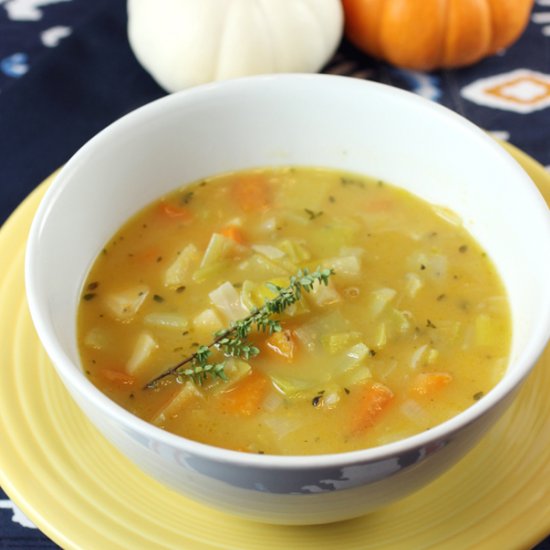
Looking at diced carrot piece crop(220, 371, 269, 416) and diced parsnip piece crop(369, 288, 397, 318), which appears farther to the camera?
diced parsnip piece crop(369, 288, 397, 318)

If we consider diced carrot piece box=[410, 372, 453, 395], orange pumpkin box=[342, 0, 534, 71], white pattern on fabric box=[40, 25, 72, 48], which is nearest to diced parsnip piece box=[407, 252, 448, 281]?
diced carrot piece box=[410, 372, 453, 395]

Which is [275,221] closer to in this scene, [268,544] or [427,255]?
[427,255]

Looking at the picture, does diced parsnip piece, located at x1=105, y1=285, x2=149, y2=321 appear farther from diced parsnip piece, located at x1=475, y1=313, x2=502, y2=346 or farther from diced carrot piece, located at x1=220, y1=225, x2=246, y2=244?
diced parsnip piece, located at x1=475, y1=313, x2=502, y2=346

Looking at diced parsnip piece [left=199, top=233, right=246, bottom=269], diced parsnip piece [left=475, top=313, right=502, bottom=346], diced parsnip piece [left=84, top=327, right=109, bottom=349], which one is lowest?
diced parsnip piece [left=84, top=327, right=109, bottom=349]

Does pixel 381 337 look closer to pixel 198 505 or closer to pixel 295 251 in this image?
pixel 295 251

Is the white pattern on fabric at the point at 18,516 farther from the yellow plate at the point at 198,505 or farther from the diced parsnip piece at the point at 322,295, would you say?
the diced parsnip piece at the point at 322,295

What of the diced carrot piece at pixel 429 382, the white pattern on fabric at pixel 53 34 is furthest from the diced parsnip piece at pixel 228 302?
the white pattern on fabric at pixel 53 34
